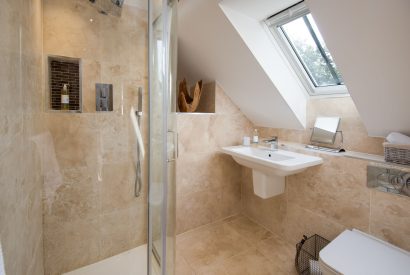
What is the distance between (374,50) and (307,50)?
722mm

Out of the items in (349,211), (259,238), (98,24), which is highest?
(98,24)

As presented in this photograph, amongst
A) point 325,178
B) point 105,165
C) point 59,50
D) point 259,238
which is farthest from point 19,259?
point 325,178

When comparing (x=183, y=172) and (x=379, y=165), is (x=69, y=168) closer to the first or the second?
(x=183, y=172)

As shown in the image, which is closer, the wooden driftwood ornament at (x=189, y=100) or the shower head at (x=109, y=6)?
the shower head at (x=109, y=6)

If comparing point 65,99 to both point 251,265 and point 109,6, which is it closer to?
point 109,6

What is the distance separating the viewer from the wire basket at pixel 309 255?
1.57 metres

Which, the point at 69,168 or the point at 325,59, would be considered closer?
the point at 69,168

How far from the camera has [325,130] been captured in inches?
73.0

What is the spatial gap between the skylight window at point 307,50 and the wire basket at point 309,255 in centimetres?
126

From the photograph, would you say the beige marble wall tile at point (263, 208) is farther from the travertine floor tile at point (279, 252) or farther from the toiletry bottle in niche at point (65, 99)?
the toiletry bottle in niche at point (65, 99)

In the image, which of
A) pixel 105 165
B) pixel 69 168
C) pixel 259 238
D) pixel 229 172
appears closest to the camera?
pixel 69 168

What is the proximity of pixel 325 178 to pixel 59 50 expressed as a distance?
2.20 metres

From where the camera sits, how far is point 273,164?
1.57 metres

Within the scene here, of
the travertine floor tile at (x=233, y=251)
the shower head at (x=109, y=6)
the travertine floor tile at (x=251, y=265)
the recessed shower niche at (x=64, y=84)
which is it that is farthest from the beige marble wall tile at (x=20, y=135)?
the travertine floor tile at (x=251, y=265)
